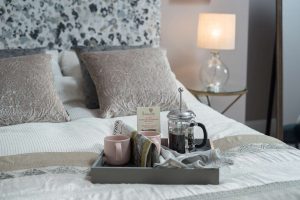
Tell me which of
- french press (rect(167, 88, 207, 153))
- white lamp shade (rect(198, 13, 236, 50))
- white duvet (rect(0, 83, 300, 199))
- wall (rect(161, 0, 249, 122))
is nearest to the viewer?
white duvet (rect(0, 83, 300, 199))

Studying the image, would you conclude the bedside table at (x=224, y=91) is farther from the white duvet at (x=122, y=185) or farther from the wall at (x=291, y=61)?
the white duvet at (x=122, y=185)

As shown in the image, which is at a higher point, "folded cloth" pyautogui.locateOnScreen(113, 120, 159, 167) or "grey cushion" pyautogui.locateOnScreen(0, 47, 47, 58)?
"grey cushion" pyautogui.locateOnScreen(0, 47, 47, 58)

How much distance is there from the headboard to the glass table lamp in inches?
12.8

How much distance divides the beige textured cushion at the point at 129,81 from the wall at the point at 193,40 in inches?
28.1

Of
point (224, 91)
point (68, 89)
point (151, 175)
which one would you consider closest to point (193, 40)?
point (224, 91)

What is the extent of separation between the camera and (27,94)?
193 centimetres

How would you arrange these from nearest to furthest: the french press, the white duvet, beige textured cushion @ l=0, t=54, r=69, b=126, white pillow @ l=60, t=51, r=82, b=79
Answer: the white duvet, the french press, beige textured cushion @ l=0, t=54, r=69, b=126, white pillow @ l=60, t=51, r=82, b=79

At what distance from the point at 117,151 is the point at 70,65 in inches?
45.6

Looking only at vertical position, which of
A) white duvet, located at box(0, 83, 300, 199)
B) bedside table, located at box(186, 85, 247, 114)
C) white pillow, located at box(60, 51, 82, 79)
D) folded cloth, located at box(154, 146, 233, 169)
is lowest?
white duvet, located at box(0, 83, 300, 199)

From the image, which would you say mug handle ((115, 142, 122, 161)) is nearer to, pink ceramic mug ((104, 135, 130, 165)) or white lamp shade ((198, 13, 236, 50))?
pink ceramic mug ((104, 135, 130, 165))

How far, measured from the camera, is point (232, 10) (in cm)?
305

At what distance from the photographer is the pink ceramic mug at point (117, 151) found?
1370 millimetres

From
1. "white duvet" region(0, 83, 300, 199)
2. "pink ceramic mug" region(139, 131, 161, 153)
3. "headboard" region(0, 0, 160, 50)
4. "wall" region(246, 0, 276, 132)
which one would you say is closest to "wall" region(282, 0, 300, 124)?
"wall" region(246, 0, 276, 132)

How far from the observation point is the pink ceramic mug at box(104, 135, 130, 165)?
1.37 meters
